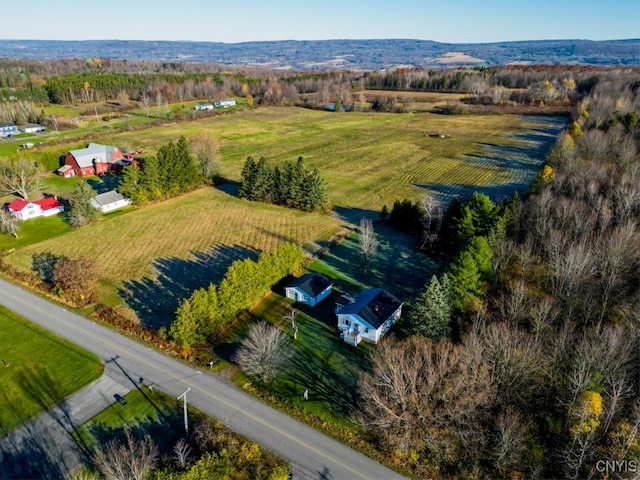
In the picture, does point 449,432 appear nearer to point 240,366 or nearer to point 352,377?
point 352,377

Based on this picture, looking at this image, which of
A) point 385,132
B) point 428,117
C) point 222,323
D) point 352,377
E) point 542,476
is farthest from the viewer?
point 428,117

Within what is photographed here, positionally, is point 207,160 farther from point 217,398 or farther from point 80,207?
point 217,398

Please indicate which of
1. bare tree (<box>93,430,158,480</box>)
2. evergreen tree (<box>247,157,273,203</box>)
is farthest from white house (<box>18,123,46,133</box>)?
bare tree (<box>93,430,158,480</box>)

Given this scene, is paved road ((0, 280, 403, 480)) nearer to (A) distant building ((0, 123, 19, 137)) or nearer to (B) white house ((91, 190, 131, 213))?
(B) white house ((91, 190, 131, 213))

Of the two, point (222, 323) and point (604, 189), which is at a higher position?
point (604, 189)

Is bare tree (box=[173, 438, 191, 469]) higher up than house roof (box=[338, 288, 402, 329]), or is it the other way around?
house roof (box=[338, 288, 402, 329])

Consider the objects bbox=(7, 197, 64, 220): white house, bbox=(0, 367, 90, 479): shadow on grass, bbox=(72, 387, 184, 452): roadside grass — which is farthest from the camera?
bbox=(7, 197, 64, 220): white house

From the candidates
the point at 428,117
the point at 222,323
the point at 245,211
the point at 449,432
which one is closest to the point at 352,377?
the point at 449,432

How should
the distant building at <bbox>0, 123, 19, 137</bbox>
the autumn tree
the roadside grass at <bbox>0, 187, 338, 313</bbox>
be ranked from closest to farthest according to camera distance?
1. the autumn tree
2. the roadside grass at <bbox>0, 187, 338, 313</bbox>
3. the distant building at <bbox>0, 123, 19, 137</bbox>
